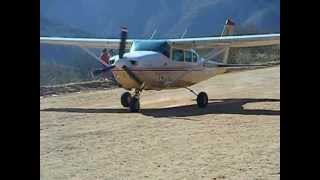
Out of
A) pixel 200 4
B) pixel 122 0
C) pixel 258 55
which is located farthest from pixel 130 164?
pixel 122 0

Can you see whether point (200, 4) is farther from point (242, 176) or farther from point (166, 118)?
point (242, 176)

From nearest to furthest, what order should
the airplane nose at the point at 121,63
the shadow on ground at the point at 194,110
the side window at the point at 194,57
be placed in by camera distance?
the shadow on ground at the point at 194,110, the airplane nose at the point at 121,63, the side window at the point at 194,57

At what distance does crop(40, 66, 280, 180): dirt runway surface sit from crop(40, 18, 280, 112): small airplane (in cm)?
60

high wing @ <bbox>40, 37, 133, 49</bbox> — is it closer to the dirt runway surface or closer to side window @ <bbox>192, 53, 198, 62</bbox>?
the dirt runway surface

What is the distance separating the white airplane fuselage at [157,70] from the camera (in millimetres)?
12984

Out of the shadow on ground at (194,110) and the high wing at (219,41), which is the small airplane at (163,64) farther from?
the shadow on ground at (194,110)

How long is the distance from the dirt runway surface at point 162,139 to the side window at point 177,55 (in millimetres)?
1324

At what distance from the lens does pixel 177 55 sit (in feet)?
46.6

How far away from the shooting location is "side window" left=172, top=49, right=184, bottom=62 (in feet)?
46.3

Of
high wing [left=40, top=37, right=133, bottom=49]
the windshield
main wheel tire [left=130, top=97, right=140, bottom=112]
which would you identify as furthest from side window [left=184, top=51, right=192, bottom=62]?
high wing [left=40, top=37, right=133, bottom=49]

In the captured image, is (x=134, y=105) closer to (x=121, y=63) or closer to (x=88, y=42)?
(x=121, y=63)

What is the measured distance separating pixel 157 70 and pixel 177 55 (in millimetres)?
1004

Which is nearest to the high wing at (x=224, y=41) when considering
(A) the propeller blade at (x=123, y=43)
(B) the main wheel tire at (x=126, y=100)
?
(A) the propeller blade at (x=123, y=43)
